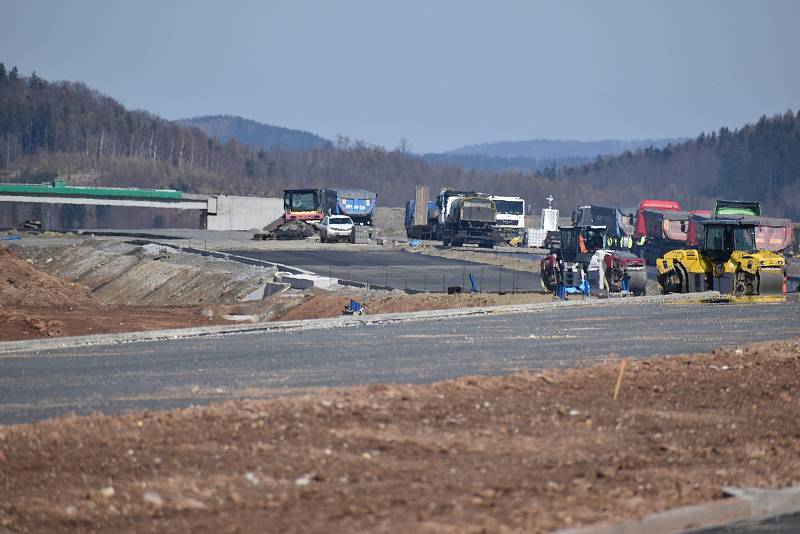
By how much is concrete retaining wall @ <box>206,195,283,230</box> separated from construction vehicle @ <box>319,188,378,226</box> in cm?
2732

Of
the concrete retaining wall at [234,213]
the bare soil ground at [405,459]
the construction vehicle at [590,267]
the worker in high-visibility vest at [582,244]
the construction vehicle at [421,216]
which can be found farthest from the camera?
the concrete retaining wall at [234,213]

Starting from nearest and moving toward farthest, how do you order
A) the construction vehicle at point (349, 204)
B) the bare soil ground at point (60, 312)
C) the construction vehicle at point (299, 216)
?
the bare soil ground at point (60, 312)
the construction vehicle at point (299, 216)
the construction vehicle at point (349, 204)

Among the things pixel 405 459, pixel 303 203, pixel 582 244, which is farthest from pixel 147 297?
pixel 405 459

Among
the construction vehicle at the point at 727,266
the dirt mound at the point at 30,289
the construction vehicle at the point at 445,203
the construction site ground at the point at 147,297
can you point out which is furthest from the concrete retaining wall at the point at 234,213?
the construction vehicle at the point at 727,266

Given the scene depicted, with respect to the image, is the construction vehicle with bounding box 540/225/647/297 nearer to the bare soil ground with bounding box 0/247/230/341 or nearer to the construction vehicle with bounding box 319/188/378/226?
the bare soil ground with bounding box 0/247/230/341

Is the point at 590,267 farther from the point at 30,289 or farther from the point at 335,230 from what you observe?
the point at 335,230

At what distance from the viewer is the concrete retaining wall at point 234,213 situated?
117 m

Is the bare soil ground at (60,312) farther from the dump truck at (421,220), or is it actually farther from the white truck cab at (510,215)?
the white truck cab at (510,215)

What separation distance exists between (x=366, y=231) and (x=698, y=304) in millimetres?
55478

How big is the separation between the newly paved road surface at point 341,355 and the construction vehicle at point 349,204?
206 ft

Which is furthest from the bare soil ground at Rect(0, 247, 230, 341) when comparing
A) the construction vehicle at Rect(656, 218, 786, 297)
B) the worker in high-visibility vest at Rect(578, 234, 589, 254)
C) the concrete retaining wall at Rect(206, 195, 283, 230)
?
the concrete retaining wall at Rect(206, 195, 283, 230)

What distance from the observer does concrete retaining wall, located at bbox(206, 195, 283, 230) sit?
383 ft

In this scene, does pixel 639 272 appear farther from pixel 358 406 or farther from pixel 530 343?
pixel 358 406

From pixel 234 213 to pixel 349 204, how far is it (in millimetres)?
29014
